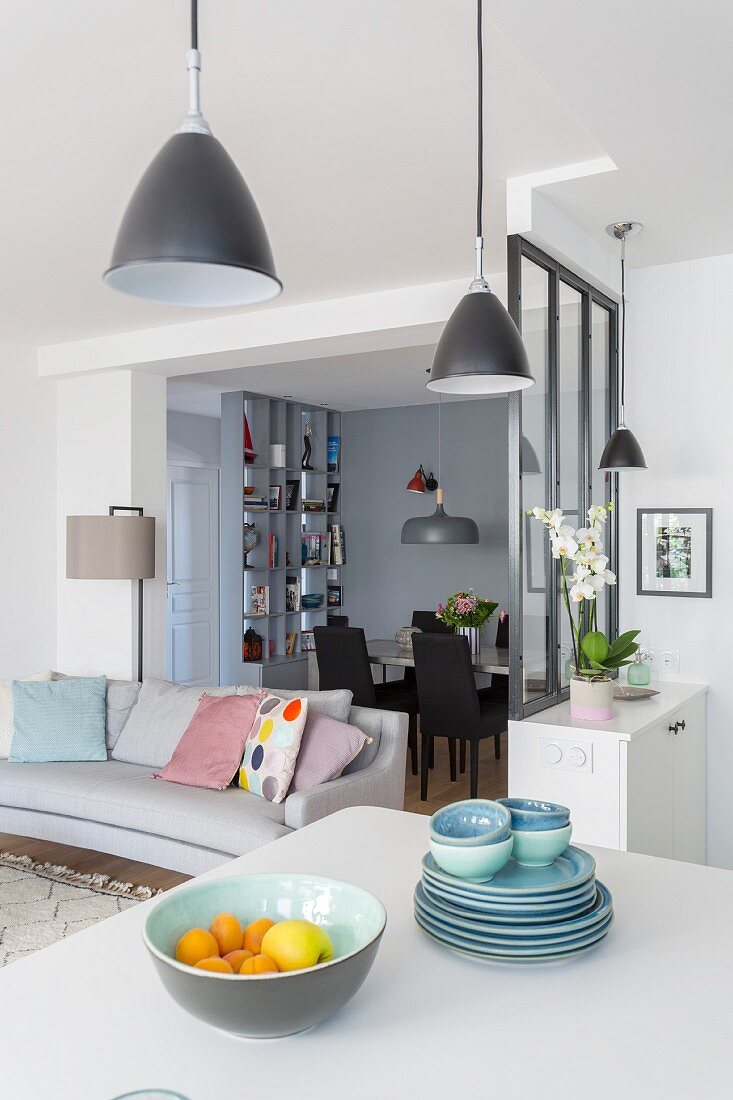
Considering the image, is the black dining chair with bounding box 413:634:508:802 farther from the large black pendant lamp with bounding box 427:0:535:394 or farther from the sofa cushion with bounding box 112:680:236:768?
the large black pendant lamp with bounding box 427:0:535:394

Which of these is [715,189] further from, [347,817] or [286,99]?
[347,817]

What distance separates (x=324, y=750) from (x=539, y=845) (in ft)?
8.26

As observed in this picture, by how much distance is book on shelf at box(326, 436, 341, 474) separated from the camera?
8320mm

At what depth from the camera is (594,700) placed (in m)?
2.88

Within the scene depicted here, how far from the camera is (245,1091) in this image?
2.78ft

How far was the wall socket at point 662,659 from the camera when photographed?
3.62m

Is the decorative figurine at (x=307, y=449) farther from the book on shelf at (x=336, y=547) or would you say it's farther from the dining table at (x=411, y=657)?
the dining table at (x=411, y=657)

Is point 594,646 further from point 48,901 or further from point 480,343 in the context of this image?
point 48,901

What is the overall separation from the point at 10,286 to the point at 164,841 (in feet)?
9.03

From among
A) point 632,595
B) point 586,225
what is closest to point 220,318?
point 586,225

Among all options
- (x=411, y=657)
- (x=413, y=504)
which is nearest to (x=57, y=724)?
(x=411, y=657)

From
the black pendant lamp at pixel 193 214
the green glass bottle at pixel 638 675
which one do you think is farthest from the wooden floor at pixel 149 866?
the black pendant lamp at pixel 193 214

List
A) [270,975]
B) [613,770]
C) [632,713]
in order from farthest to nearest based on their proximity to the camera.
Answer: [632,713]
[613,770]
[270,975]

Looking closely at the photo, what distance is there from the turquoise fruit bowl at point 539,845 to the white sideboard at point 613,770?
157 centimetres
